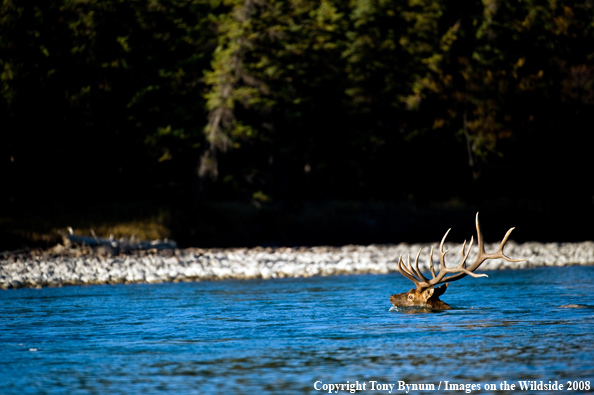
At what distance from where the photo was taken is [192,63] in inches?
1449

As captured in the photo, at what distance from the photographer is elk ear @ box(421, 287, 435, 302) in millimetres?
12491

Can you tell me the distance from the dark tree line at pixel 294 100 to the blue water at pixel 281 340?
55.6 ft

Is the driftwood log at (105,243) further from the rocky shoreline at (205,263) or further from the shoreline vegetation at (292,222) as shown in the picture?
the shoreline vegetation at (292,222)

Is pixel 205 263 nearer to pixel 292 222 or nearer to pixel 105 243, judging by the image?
pixel 105 243

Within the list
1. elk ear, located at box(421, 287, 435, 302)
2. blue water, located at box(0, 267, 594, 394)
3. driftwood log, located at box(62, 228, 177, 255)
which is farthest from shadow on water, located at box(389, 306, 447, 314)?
driftwood log, located at box(62, 228, 177, 255)

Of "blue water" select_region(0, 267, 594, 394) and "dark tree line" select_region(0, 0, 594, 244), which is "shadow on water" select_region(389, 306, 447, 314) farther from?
"dark tree line" select_region(0, 0, 594, 244)

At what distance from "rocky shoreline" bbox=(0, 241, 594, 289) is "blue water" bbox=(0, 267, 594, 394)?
3.33 m

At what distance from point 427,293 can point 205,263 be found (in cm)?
1153

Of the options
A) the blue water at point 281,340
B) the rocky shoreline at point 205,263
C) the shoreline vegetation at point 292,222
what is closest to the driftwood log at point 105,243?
the rocky shoreline at point 205,263

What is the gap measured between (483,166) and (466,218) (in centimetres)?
543

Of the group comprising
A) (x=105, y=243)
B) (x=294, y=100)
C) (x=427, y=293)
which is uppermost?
(x=294, y=100)

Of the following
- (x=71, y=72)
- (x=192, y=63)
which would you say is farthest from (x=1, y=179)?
(x=192, y=63)

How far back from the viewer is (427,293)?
1255cm

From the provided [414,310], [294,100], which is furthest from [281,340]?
[294,100]
